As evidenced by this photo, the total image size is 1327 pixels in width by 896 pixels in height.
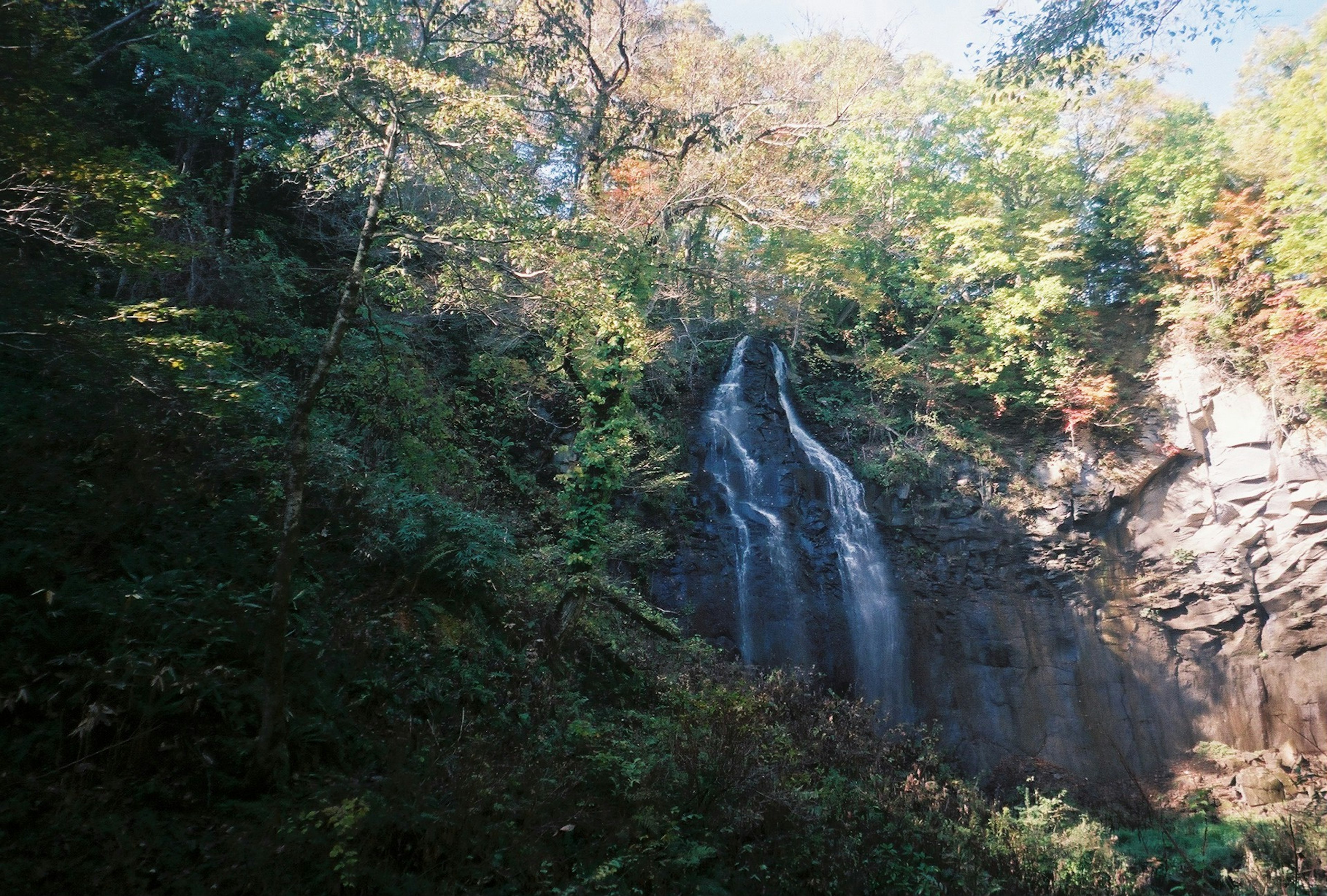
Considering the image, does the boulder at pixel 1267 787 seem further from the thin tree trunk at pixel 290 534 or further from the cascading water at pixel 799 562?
the thin tree trunk at pixel 290 534

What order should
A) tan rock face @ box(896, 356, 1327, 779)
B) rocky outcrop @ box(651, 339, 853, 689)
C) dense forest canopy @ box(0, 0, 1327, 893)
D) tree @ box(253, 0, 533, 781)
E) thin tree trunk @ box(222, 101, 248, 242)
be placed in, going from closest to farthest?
1. dense forest canopy @ box(0, 0, 1327, 893)
2. tree @ box(253, 0, 533, 781)
3. thin tree trunk @ box(222, 101, 248, 242)
4. tan rock face @ box(896, 356, 1327, 779)
5. rocky outcrop @ box(651, 339, 853, 689)

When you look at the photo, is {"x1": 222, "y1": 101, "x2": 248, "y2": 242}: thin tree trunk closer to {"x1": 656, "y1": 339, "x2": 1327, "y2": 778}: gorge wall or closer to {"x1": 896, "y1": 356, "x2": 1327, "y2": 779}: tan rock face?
{"x1": 656, "y1": 339, "x2": 1327, "y2": 778}: gorge wall

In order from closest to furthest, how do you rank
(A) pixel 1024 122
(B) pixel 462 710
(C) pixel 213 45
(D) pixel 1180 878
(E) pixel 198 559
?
(E) pixel 198 559
(B) pixel 462 710
(D) pixel 1180 878
(C) pixel 213 45
(A) pixel 1024 122

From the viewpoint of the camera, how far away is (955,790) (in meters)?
9.44

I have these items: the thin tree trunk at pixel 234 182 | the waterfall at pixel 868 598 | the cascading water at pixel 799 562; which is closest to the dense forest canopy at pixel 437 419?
the thin tree trunk at pixel 234 182

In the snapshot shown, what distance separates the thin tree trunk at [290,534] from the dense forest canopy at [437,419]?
0.9 inches

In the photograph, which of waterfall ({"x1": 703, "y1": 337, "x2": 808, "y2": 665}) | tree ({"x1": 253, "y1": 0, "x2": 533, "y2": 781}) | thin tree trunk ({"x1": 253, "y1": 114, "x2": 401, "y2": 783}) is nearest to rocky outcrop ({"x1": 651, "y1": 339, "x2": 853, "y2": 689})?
waterfall ({"x1": 703, "y1": 337, "x2": 808, "y2": 665})

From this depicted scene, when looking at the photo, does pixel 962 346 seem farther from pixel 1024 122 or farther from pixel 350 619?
pixel 350 619

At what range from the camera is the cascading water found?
52.4ft

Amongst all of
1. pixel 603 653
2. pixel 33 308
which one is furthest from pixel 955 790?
pixel 33 308

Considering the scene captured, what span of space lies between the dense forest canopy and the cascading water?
1667mm

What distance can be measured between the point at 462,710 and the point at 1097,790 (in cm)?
1455

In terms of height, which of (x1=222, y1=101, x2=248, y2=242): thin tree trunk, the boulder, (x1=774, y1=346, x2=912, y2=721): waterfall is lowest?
the boulder

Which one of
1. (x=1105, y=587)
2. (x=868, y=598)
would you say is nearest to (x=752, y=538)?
(x=868, y=598)
